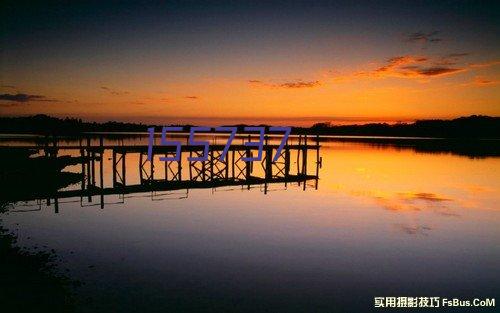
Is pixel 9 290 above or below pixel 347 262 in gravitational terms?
above

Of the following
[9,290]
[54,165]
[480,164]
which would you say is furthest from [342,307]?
[480,164]

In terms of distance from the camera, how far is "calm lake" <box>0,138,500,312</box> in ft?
38.1

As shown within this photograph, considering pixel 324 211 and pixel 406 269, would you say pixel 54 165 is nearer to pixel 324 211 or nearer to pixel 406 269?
pixel 324 211

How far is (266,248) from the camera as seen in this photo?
16.5 metres

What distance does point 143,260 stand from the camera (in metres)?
14.3

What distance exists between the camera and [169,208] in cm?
2423

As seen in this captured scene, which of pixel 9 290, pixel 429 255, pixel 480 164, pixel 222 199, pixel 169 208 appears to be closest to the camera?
pixel 9 290

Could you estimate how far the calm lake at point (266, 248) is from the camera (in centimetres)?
1161

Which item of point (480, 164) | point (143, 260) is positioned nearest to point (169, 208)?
point (143, 260)

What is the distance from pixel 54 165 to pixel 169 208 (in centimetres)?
1469

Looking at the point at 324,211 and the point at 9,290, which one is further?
the point at 324,211

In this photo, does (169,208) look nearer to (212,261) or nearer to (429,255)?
(212,261)

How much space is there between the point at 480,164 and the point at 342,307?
53941 millimetres

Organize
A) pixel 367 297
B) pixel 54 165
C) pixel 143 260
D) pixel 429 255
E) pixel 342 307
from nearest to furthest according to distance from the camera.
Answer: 1. pixel 342 307
2. pixel 367 297
3. pixel 143 260
4. pixel 429 255
5. pixel 54 165
